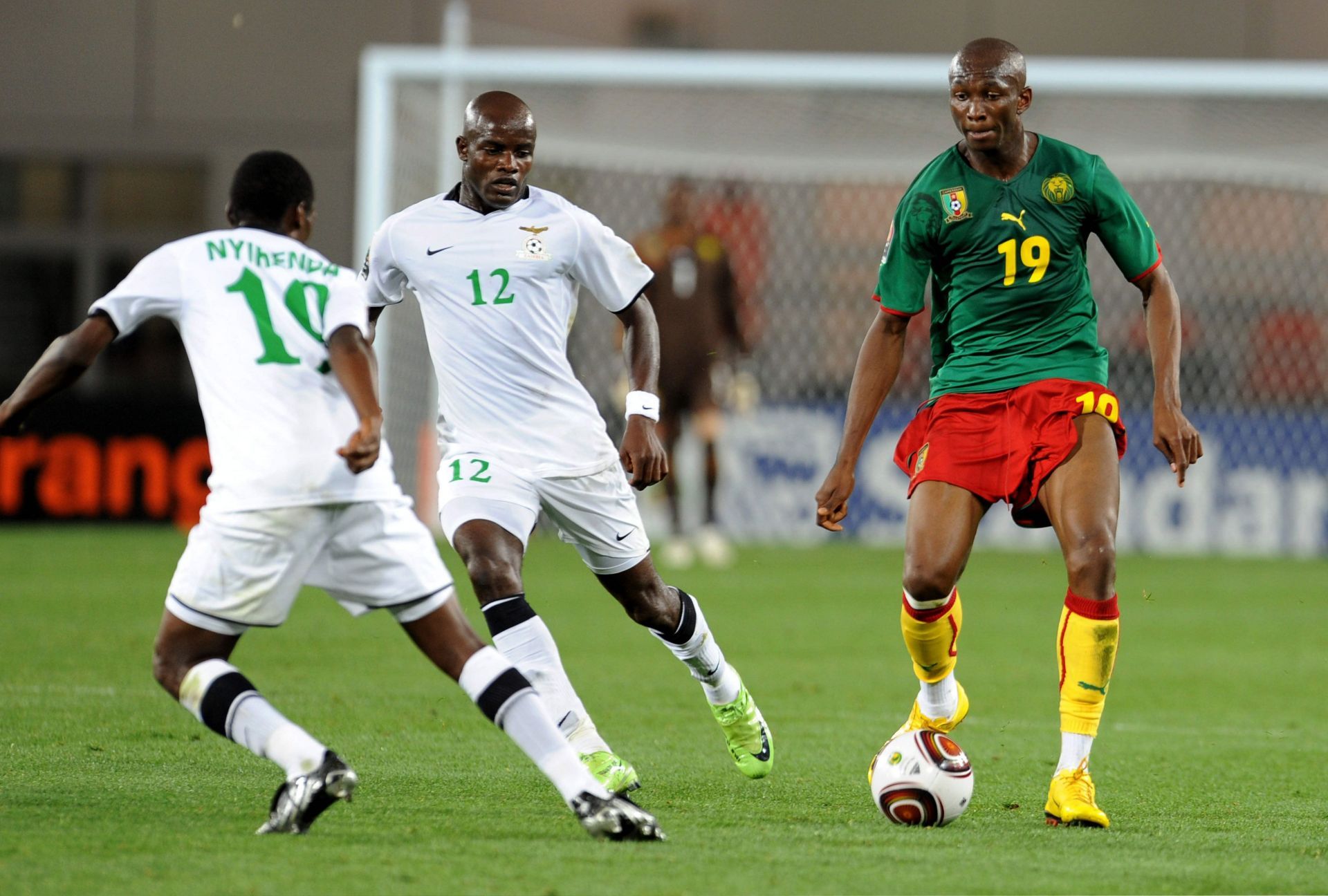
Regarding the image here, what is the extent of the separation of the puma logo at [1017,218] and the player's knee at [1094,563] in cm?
88

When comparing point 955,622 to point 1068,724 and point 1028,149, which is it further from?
point 1028,149

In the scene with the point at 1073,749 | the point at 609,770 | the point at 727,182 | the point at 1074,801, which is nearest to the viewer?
the point at 1074,801

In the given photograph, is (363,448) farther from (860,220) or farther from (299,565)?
(860,220)

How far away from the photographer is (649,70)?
12672mm

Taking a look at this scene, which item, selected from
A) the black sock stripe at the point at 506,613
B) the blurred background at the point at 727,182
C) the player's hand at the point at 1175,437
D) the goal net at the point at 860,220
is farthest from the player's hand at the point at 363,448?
the goal net at the point at 860,220

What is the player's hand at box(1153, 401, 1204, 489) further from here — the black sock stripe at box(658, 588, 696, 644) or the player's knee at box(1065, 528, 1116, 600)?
the black sock stripe at box(658, 588, 696, 644)

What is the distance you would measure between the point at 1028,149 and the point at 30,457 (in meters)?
12.3

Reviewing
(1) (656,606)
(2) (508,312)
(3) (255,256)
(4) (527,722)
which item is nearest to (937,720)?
(1) (656,606)

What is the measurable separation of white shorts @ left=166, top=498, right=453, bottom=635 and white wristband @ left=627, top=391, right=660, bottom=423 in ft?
3.30

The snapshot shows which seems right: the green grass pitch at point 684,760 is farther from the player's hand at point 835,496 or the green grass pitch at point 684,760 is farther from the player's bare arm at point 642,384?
the player's bare arm at point 642,384

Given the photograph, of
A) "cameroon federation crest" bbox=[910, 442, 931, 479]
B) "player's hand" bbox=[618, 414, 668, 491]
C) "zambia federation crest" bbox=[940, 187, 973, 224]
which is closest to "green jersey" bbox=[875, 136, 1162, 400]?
"zambia federation crest" bbox=[940, 187, 973, 224]

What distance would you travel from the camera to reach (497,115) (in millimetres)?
5137

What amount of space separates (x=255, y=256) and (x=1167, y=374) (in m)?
2.45

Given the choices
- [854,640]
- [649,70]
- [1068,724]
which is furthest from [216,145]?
[1068,724]
